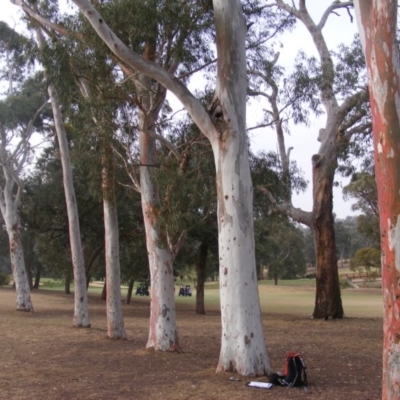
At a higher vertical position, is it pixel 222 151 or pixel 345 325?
pixel 222 151

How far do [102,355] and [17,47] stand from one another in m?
15.7

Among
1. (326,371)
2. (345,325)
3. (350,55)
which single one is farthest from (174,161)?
(345,325)

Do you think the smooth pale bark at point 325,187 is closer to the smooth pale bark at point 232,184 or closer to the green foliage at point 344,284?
the smooth pale bark at point 232,184

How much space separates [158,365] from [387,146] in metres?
5.92

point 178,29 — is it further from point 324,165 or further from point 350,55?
point 324,165

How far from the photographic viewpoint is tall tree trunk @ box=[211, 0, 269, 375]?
849cm

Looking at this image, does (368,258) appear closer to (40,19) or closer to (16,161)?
(16,161)

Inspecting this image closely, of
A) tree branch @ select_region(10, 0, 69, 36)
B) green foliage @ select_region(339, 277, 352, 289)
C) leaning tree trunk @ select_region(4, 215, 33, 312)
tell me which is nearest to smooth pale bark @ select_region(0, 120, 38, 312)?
leaning tree trunk @ select_region(4, 215, 33, 312)

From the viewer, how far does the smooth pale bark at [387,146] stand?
5.17m

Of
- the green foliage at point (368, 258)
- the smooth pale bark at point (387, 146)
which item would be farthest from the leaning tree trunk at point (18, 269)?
the green foliage at point (368, 258)

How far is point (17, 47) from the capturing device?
75.5ft

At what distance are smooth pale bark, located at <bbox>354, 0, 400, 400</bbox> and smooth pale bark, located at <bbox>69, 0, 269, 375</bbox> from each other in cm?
330

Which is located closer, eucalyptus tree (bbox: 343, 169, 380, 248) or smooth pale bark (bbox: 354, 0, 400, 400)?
smooth pale bark (bbox: 354, 0, 400, 400)

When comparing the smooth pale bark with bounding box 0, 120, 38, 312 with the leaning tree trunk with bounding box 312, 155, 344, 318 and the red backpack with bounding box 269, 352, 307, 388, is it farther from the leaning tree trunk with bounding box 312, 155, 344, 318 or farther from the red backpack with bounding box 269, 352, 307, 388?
the red backpack with bounding box 269, 352, 307, 388
